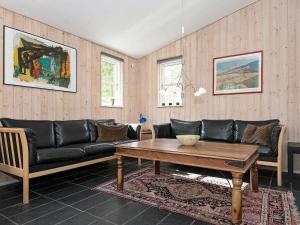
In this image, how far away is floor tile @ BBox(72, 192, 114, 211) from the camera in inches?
81.9

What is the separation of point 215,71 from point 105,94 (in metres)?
2.43

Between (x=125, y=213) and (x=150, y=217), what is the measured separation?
9.7 inches

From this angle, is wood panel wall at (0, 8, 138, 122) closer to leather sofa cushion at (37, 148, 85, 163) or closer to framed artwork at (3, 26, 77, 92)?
framed artwork at (3, 26, 77, 92)

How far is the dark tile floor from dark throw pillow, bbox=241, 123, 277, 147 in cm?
54

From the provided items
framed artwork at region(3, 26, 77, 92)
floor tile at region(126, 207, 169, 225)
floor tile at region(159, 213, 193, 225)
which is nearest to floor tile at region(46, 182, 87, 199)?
floor tile at region(126, 207, 169, 225)

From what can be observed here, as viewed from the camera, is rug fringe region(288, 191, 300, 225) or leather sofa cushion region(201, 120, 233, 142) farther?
leather sofa cushion region(201, 120, 233, 142)

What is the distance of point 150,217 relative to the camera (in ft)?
6.13

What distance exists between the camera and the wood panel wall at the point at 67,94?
294 centimetres

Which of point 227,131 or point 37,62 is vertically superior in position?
point 37,62

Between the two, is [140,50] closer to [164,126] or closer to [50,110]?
[164,126]

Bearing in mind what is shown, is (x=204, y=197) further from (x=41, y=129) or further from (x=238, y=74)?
(x=238, y=74)

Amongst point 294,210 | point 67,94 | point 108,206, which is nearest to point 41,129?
point 67,94

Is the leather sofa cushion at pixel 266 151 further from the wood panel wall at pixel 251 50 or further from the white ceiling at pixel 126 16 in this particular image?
Result: the white ceiling at pixel 126 16

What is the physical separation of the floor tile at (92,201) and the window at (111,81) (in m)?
2.48
